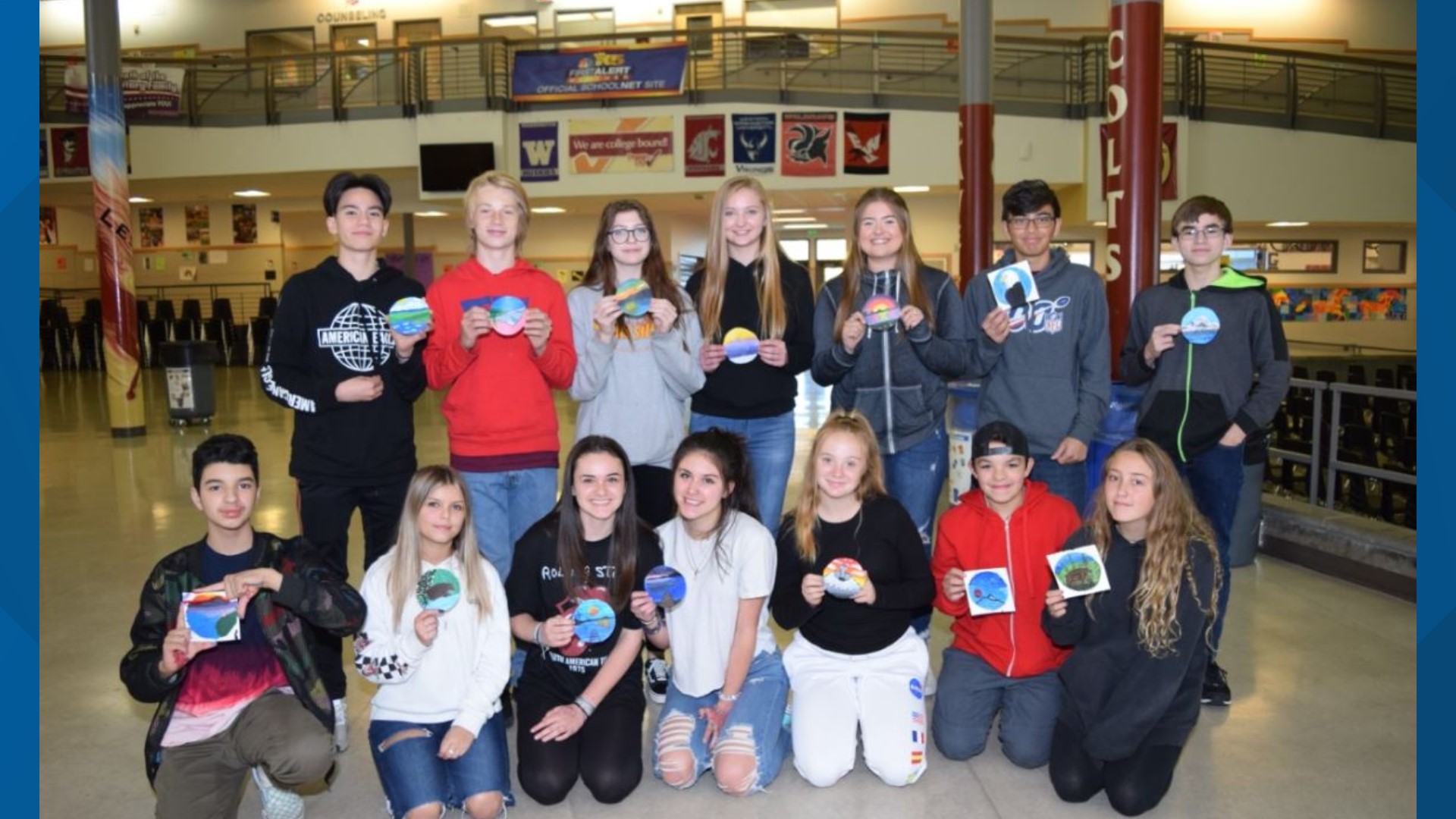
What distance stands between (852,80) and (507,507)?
13.4 m

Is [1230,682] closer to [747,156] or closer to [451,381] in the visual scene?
[451,381]

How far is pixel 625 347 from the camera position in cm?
380

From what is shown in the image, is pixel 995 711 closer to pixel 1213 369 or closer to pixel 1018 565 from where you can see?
pixel 1018 565

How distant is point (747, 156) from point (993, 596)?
13.3m

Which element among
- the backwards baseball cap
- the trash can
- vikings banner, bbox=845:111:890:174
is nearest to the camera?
the backwards baseball cap

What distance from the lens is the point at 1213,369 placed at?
3.86 metres

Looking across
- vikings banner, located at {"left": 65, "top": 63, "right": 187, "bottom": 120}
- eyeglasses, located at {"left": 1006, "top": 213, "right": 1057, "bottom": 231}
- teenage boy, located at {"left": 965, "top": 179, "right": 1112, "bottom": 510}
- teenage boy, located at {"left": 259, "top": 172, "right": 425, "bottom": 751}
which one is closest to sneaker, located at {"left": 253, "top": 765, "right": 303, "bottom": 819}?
teenage boy, located at {"left": 259, "top": 172, "right": 425, "bottom": 751}

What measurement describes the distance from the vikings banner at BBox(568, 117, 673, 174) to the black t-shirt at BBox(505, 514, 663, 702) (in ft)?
43.3

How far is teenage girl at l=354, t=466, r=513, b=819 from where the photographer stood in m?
3.05

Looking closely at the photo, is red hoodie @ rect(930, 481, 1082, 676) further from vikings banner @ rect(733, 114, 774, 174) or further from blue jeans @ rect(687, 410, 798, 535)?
vikings banner @ rect(733, 114, 774, 174)

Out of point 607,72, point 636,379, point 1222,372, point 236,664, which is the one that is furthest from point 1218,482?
point 607,72

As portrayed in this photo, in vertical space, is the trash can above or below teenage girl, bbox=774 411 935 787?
above

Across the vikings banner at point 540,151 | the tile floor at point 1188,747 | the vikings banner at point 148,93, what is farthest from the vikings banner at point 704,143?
the tile floor at point 1188,747

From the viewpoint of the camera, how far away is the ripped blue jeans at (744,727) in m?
3.28
